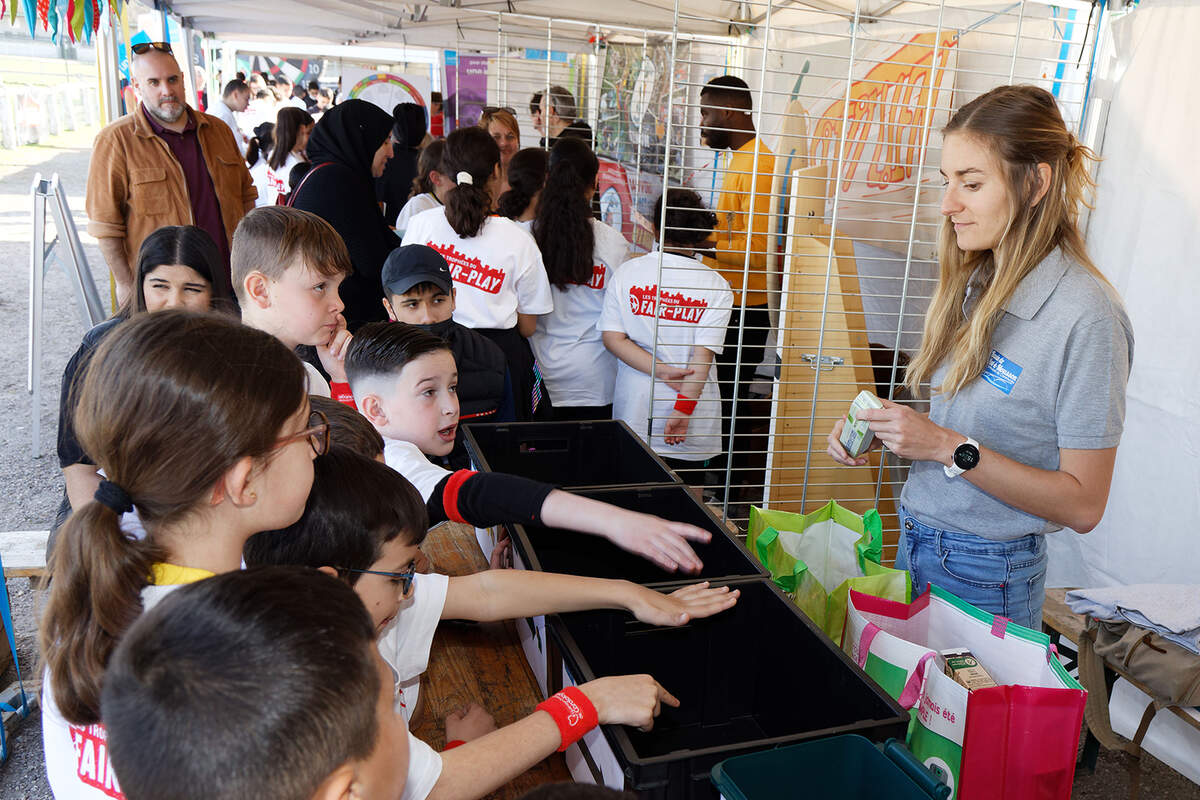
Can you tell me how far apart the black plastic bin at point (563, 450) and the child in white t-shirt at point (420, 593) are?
593mm

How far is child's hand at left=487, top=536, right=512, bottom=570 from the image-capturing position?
1.52 meters

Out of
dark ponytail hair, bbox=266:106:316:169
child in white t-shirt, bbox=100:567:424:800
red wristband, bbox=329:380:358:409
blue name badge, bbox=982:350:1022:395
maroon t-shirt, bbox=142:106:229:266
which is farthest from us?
dark ponytail hair, bbox=266:106:316:169

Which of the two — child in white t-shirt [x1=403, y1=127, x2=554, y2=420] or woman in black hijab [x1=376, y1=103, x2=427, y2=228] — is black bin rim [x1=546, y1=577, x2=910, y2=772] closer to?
child in white t-shirt [x1=403, y1=127, x2=554, y2=420]

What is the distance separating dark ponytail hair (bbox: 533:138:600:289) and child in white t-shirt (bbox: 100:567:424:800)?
2.54 m

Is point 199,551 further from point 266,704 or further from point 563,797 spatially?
point 563,797

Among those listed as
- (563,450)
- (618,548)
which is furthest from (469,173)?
(618,548)

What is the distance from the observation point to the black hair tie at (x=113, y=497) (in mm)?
863

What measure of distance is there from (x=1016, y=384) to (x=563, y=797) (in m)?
1.18

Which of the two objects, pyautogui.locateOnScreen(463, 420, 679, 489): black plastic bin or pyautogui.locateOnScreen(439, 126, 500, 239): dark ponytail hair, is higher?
pyautogui.locateOnScreen(439, 126, 500, 239): dark ponytail hair

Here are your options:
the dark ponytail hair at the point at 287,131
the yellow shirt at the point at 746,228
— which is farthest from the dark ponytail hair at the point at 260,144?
the yellow shirt at the point at 746,228

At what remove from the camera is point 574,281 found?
125 inches

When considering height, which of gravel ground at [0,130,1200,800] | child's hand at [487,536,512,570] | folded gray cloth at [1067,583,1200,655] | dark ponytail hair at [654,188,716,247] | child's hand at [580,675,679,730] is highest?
dark ponytail hair at [654,188,716,247]

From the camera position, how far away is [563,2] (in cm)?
537

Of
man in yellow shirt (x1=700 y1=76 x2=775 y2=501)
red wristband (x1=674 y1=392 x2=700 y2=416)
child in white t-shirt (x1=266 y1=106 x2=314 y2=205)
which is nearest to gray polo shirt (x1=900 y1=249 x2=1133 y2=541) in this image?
red wristband (x1=674 y1=392 x2=700 y2=416)
